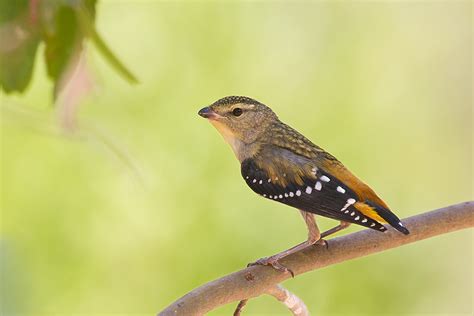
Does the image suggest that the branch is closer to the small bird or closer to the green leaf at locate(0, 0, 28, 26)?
the small bird

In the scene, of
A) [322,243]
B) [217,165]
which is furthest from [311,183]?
[217,165]

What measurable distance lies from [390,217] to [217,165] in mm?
3089

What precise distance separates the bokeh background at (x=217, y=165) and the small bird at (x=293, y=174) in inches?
73.5

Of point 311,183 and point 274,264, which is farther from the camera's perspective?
point 311,183

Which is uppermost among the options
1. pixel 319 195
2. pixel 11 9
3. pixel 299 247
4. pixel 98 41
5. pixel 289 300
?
pixel 11 9

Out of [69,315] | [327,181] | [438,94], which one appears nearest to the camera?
[327,181]

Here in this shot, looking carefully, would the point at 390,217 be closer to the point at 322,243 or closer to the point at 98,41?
the point at 322,243

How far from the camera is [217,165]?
18.7ft

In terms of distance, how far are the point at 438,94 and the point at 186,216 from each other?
8.64 feet

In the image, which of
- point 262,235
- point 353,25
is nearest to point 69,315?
point 262,235

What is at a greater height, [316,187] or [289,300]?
Answer: [316,187]

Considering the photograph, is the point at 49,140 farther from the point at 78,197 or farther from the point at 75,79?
the point at 75,79

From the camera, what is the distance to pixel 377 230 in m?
2.69

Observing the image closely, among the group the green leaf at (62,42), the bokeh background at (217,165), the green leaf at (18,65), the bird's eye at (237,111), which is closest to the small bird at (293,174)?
the bird's eye at (237,111)
